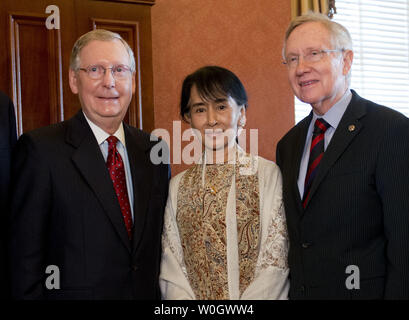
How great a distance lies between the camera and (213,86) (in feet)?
7.07

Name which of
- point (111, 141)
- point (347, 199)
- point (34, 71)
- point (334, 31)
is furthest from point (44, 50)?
→ point (347, 199)

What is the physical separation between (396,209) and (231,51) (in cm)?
245

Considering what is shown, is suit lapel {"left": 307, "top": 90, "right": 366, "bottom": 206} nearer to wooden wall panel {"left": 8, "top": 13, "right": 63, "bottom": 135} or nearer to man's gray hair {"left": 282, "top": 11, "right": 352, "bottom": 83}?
man's gray hair {"left": 282, "top": 11, "right": 352, "bottom": 83}

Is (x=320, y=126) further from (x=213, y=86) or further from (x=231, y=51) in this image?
(x=231, y=51)

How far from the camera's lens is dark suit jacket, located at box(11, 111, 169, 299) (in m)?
1.85

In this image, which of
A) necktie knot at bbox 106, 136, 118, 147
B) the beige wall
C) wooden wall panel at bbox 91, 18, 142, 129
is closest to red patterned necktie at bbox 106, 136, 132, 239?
necktie knot at bbox 106, 136, 118, 147

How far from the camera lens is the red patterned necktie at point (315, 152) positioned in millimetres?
1980

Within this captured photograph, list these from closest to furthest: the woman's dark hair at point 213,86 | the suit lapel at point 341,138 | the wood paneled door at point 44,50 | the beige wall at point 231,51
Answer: the suit lapel at point 341,138 < the woman's dark hair at point 213,86 < the wood paneled door at point 44,50 < the beige wall at point 231,51

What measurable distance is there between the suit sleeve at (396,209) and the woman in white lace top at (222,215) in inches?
15.8

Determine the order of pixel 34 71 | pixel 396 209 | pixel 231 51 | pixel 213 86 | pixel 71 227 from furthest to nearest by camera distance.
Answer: pixel 231 51, pixel 34 71, pixel 213 86, pixel 71 227, pixel 396 209

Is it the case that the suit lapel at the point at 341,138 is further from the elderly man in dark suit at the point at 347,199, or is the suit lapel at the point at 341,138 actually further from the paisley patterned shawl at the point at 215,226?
the paisley patterned shawl at the point at 215,226

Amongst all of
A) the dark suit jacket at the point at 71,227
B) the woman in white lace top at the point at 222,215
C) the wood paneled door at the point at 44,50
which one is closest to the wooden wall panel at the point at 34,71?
the wood paneled door at the point at 44,50

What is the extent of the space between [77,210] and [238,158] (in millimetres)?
700

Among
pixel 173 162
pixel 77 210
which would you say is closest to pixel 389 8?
pixel 173 162
